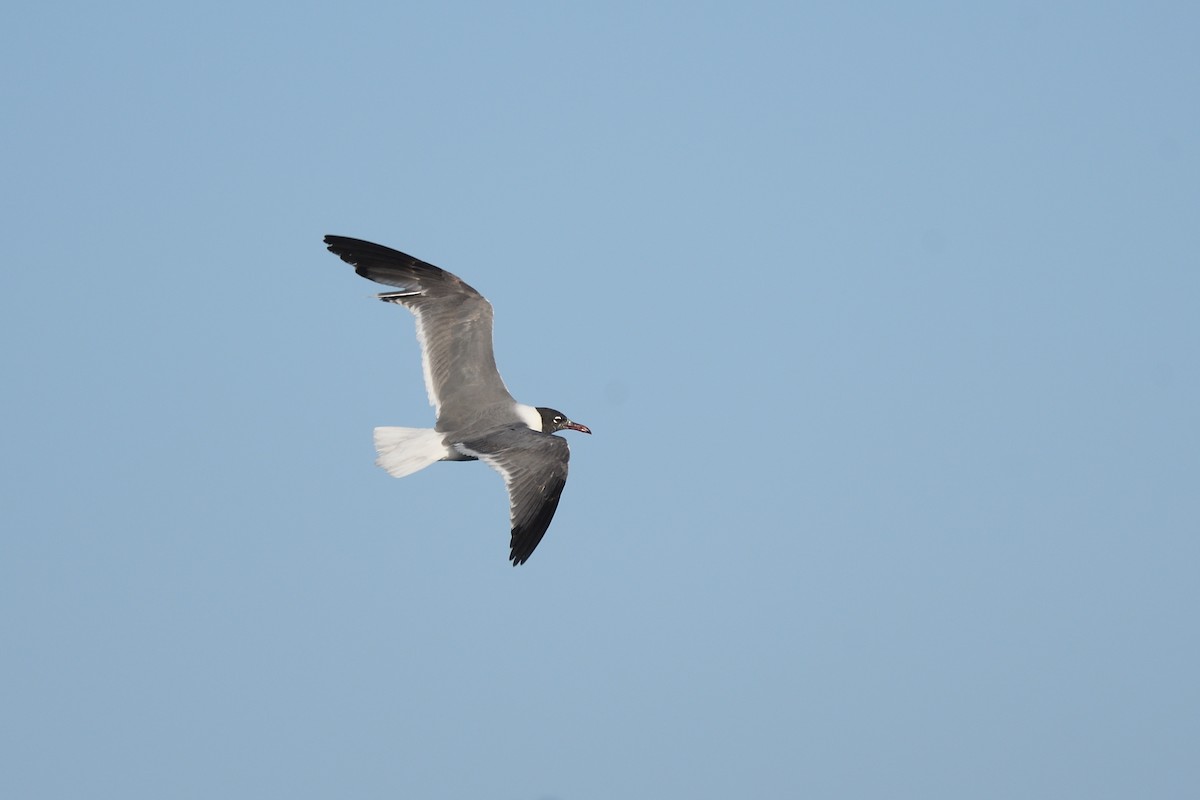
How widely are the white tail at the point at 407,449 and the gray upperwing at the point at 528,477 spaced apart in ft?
1.66

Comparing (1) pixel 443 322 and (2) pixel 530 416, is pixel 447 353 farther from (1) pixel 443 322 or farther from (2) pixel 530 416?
(2) pixel 530 416

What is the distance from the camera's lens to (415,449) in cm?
1410

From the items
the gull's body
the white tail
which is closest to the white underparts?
the gull's body

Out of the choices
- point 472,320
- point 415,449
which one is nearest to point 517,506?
point 415,449

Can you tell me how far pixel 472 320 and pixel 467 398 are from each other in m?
0.80

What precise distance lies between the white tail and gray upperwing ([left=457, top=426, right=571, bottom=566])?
505 millimetres

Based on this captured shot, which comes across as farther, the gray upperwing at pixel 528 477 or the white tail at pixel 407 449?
the white tail at pixel 407 449

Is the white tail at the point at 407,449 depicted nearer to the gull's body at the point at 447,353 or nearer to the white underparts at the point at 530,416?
the gull's body at the point at 447,353

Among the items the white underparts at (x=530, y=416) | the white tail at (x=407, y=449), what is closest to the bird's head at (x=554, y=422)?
the white underparts at (x=530, y=416)

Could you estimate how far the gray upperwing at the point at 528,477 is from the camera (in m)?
12.9

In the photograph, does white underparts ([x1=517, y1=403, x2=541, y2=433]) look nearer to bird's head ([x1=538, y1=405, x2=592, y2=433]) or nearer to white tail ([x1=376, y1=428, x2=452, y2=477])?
bird's head ([x1=538, y1=405, x2=592, y2=433])

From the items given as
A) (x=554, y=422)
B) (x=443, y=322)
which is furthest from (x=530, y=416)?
(x=443, y=322)

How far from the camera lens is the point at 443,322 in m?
14.9

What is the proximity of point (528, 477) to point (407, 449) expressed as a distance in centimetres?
155
